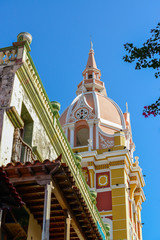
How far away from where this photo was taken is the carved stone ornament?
3278 centimetres

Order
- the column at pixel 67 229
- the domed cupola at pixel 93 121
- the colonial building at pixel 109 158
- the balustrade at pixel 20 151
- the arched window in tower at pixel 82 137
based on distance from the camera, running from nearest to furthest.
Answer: the column at pixel 67 229 → the balustrade at pixel 20 151 → the colonial building at pixel 109 158 → the domed cupola at pixel 93 121 → the arched window in tower at pixel 82 137

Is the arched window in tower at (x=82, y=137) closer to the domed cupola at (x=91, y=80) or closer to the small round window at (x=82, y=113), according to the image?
the small round window at (x=82, y=113)

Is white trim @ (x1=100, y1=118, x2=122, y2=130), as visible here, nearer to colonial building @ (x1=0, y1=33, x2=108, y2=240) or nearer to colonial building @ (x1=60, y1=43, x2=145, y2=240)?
colonial building @ (x1=60, y1=43, x2=145, y2=240)

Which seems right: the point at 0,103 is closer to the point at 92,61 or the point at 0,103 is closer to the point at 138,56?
the point at 138,56

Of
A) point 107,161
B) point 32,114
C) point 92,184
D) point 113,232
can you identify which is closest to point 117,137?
point 107,161

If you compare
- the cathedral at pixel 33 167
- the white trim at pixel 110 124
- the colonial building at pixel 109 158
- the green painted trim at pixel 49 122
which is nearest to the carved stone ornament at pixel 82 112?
the colonial building at pixel 109 158

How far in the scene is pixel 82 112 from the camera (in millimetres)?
33094

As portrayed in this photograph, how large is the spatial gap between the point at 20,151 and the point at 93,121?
2050 centimetres

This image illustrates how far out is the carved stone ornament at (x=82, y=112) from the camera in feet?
108

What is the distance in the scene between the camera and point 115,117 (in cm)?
3409

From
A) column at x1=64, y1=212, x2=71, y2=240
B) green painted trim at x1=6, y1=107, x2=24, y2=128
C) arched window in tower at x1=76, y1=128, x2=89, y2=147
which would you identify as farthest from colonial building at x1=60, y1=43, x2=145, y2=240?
green painted trim at x1=6, y1=107, x2=24, y2=128

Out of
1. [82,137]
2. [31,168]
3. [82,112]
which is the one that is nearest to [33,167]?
[31,168]

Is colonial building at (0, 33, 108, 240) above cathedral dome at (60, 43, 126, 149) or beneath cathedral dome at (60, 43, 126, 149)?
beneath

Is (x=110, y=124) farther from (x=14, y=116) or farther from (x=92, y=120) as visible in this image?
(x=14, y=116)
